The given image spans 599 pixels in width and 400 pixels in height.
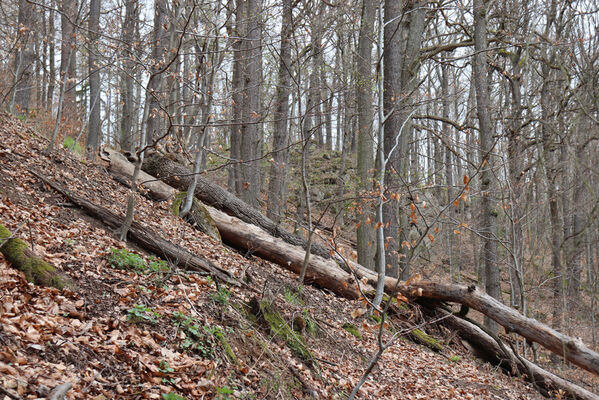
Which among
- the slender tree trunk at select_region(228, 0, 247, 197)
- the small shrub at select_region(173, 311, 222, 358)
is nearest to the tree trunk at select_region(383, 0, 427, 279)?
the slender tree trunk at select_region(228, 0, 247, 197)

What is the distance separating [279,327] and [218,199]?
4019mm

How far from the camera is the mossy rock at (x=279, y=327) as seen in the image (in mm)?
4621

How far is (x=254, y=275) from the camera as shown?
6352 millimetres

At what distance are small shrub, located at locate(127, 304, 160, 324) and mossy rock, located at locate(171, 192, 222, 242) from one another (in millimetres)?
3527

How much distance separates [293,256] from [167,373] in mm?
4418

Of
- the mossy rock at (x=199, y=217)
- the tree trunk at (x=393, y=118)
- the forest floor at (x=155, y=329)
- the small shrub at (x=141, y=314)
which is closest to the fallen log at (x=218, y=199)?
the mossy rock at (x=199, y=217)

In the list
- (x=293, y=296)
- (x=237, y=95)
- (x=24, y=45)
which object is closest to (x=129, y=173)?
(x=237, y=95)

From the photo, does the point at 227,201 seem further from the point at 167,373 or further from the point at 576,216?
the point at 576,216

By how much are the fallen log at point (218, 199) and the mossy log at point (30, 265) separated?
4336 millimetres

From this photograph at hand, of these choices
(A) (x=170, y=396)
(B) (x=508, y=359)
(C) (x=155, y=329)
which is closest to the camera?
(A) (x=170, y=396)

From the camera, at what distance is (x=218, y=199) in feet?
27.0

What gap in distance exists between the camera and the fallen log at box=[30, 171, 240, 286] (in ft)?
16.7

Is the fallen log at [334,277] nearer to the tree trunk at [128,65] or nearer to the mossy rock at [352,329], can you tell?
the mossy rock at [352,329]

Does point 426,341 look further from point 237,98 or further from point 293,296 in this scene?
point 237,98
